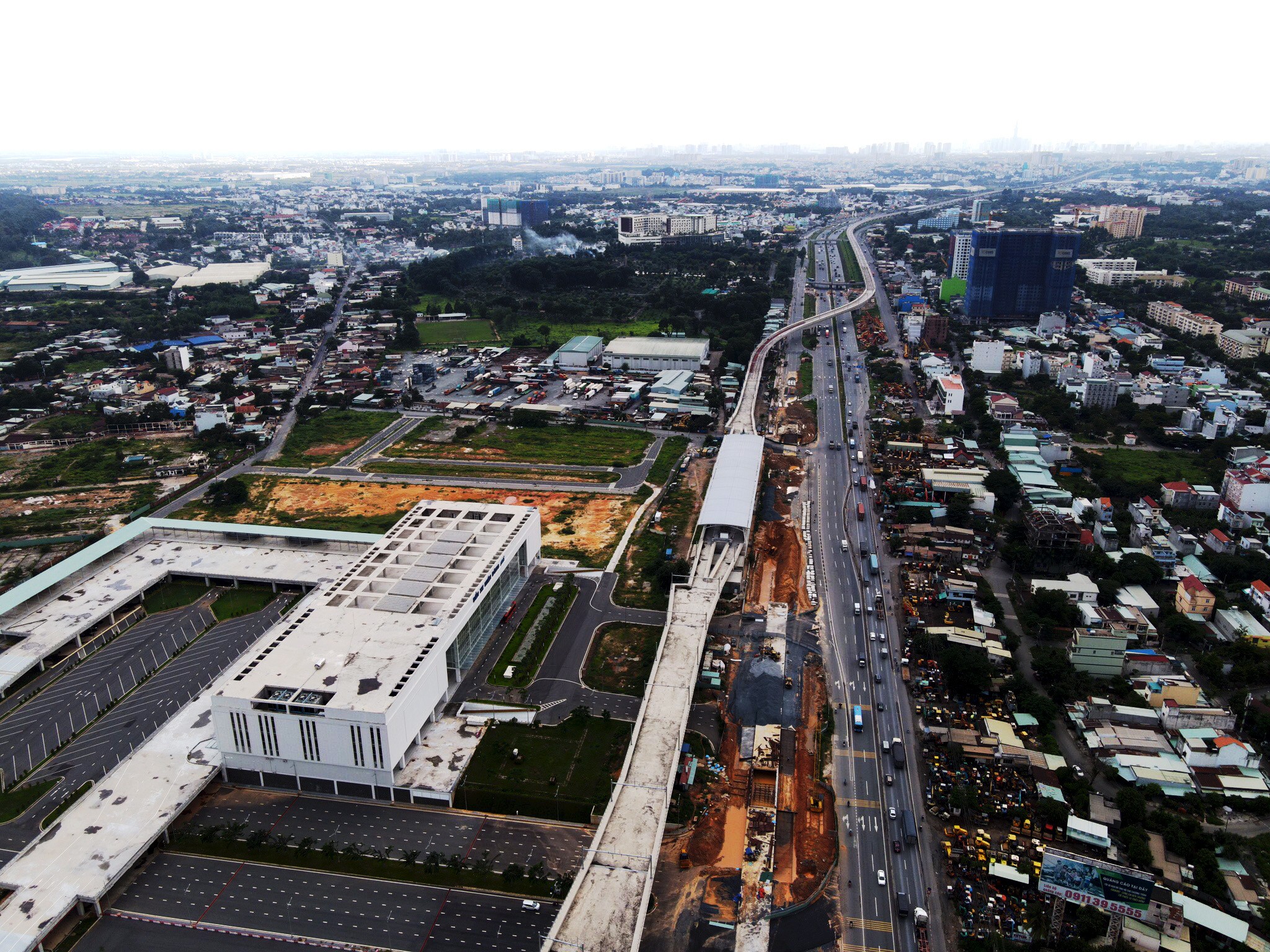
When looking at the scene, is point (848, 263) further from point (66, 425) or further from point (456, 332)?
point (66, 425)

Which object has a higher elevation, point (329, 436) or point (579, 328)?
point (579, 328)

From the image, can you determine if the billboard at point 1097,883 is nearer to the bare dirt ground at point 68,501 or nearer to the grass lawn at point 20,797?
the grass lawn at point 20,797

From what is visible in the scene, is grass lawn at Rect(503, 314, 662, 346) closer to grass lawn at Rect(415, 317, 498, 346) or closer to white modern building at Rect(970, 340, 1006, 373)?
grass lawn at Rect(415, 317, 498, 346)

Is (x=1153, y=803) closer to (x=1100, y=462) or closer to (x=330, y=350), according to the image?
(x=1100, y=462)

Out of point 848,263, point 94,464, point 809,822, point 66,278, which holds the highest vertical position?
point 66,278

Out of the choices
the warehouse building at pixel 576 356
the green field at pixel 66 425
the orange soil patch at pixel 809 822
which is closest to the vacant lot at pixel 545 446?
the warehouse building at pixel 576 356

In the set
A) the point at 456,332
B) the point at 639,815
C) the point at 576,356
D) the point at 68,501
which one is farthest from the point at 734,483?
the point at 456,332

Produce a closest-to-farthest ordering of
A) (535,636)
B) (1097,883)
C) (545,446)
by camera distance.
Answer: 1. (1097,883)
2. (535,636)
3. (545,446)
